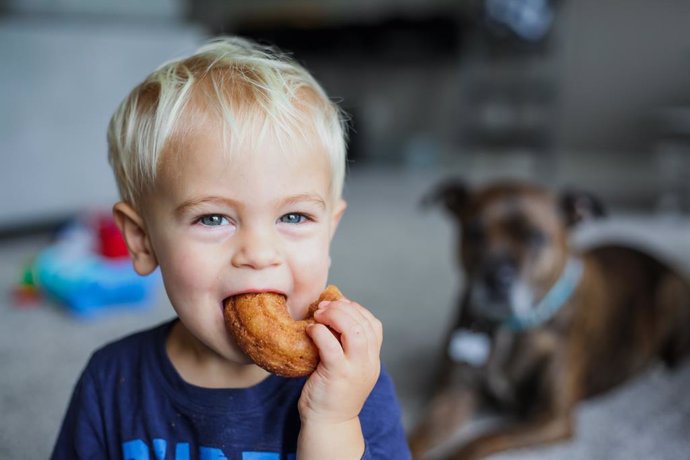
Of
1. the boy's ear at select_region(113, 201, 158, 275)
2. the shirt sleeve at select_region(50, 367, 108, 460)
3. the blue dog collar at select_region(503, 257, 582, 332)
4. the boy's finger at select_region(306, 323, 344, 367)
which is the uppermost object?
the boy's ear at select_region(113, 201, 158, 275)

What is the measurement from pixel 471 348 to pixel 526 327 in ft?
0.41

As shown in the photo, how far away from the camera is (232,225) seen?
0.74m

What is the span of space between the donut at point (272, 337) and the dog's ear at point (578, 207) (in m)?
1.12

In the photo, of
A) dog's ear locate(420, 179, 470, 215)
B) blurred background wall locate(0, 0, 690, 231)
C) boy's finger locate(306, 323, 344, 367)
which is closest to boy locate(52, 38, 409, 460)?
boy's finger locate(306, 323, 344, 367)

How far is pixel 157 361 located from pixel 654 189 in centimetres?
418

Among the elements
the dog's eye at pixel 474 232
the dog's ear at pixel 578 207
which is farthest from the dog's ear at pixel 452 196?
the dog's ear at pixel 578 207

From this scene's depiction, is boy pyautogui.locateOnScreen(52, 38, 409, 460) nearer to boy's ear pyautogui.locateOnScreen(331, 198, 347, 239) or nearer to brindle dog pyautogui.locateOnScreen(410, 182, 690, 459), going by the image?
boy's ear pyautogui.locateOnScreen(331, 198, 347, 239)

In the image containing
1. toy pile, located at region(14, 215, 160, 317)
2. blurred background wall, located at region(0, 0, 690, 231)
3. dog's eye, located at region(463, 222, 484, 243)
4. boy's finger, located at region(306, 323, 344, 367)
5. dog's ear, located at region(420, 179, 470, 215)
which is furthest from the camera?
blurred background wall, located at region(0, 0, 690, 231)

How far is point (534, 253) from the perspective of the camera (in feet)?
5.23

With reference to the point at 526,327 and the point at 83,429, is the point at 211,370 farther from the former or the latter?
the point at 526,327

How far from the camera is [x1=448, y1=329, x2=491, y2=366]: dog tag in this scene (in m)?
1.58

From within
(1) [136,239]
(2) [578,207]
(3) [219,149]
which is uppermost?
(3) [219,149]

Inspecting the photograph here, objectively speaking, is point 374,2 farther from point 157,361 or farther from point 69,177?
point 157,361

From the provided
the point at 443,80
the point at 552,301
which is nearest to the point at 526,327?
the point at 552,301
